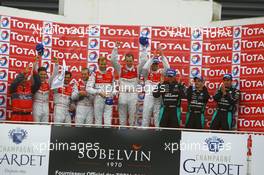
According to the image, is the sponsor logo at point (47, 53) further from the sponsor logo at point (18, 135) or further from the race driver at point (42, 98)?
the sponsor logo at point (18, 135)

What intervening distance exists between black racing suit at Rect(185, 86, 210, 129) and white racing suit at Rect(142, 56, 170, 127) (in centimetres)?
70

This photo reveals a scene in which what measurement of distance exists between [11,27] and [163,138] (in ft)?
16.0

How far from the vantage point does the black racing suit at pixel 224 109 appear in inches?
588

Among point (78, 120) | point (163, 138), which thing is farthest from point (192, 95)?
point (78, 120)

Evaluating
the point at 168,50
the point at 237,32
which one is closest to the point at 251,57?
the point at 237,32

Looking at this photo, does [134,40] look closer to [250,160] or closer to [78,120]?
[78,120]

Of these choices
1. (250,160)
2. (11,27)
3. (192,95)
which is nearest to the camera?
(250,160)

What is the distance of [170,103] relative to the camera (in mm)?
14805

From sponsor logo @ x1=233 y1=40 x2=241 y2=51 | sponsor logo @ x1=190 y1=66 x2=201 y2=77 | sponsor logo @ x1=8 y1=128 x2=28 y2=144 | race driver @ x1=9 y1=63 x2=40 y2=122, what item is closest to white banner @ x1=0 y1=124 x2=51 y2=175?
sponsor logo @ x1=8 y1=128 x2=28 y2=144

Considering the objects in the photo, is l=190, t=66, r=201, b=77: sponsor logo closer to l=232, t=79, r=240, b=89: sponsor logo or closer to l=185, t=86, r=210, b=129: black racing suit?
l=232, t=79, r=240, b=89: sponsor logo

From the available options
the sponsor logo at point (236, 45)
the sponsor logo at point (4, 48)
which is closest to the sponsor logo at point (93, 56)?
the sponsor logo at point (4, 48)

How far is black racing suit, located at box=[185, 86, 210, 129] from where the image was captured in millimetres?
14969

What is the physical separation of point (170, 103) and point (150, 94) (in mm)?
638

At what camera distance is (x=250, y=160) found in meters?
13.4
